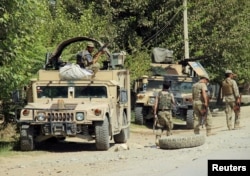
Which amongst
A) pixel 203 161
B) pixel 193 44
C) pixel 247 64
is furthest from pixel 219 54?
pixel 203 161

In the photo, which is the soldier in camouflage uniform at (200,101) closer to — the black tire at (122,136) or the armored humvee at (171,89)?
the black tire at (122,136)

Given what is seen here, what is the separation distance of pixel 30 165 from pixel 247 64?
25.0m

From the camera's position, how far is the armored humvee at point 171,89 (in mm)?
21625

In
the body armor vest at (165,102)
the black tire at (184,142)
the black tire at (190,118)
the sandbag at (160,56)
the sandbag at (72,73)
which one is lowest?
the black tire at (190,118)

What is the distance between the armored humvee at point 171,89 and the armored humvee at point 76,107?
17.3ft

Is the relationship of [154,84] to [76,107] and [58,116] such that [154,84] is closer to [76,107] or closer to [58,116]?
[76,107]

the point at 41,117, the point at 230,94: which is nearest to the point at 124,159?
the point at 41,117

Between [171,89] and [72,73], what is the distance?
829 cm

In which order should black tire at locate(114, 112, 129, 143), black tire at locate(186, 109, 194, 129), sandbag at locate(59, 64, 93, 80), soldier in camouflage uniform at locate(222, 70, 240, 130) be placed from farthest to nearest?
black tire at locate(186, 109, 194, 129) < soldier in camouflage uniform at locate(222, 70, 240, 130) < black tire at locate(114, 112, 129, 143) < sandbag at locate(59, 64, 93, 80)

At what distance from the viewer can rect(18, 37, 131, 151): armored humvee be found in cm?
1358

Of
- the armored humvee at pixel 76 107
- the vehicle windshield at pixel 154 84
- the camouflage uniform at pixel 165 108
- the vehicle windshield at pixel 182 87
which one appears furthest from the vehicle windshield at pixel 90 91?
the vehicle windshield at pixel 154 84

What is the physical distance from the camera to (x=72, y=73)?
48.3ft

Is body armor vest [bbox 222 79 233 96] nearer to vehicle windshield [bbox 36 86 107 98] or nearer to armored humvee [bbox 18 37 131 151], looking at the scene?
armored humvee [bbox 18 37 131 151]

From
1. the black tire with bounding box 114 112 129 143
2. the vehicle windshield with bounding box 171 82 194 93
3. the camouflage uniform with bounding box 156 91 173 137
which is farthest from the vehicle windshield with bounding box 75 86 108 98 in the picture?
the vehicle windshield with bounding box 171 82 194 93
